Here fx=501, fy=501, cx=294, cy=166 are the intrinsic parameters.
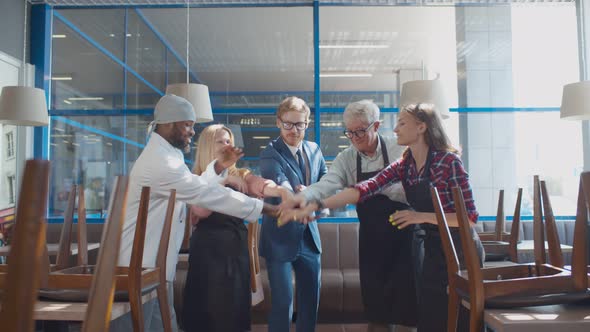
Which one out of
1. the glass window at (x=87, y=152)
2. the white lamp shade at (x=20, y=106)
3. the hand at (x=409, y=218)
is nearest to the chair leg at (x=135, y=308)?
the hand at (x=409, y=218)

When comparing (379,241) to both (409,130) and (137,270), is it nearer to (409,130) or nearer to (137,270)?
(409,130)

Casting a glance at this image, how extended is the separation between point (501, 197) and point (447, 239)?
2.40 m

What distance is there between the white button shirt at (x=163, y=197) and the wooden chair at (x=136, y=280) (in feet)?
0.46

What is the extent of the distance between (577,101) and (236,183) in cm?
386

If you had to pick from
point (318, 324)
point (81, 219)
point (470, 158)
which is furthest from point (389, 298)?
point (470, 158)

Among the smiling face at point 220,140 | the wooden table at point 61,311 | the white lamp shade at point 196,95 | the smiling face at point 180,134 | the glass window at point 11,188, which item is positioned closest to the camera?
the wooden table at point 61,311

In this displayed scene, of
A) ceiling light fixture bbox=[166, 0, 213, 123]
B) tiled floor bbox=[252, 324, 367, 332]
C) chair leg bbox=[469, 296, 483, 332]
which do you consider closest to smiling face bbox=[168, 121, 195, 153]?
chair leg bbox=[469, 296, 483, 332]

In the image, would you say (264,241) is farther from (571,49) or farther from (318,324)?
(571,49)

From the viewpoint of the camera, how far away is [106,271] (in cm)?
74

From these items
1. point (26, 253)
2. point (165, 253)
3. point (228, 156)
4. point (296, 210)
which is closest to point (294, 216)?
point (296, 210)

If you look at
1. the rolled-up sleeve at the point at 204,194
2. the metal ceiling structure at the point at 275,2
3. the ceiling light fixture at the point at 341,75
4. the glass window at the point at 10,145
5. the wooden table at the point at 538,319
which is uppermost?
the metal ceiling structure at the point at 275,2

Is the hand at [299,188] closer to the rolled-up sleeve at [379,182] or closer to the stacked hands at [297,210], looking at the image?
the stacked hands at [297,210]

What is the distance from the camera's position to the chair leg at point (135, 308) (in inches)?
72.8

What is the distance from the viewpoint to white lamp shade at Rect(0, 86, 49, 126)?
480 centimetres
